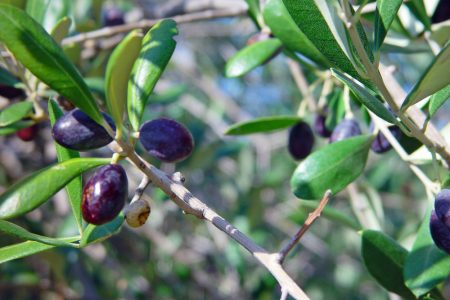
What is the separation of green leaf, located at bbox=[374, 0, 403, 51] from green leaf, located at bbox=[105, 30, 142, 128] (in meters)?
0.36

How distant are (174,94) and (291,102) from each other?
2.31 metres

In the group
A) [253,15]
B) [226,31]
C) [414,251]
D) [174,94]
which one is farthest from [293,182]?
[226,31]

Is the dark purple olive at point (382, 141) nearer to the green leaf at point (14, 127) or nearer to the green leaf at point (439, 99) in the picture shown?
the green leaf at point (439, 99)

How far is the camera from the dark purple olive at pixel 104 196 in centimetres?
98

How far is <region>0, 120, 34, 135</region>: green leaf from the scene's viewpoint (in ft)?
4.64

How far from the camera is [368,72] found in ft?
3.24

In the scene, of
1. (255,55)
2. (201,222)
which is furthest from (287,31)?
(201,222)

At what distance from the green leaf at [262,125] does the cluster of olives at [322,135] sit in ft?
0.10

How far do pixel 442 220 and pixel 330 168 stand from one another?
0.34 metres

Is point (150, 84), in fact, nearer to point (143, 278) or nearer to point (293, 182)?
point (293, 182)

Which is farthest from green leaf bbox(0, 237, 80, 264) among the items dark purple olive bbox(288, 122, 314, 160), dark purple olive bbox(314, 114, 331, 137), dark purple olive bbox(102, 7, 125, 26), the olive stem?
dark purple olive bbox(102, 7, 125, 26)

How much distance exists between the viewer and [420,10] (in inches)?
56.1

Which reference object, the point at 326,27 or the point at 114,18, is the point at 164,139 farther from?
the point at 114,18

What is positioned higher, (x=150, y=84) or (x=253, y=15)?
(x=150, y=84)
